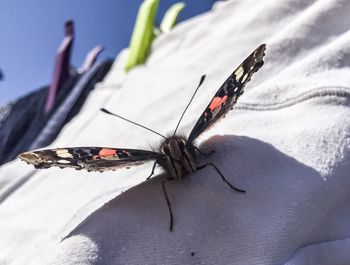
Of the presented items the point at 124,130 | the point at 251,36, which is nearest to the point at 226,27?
the point at 251,36

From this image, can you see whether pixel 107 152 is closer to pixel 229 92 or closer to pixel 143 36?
pixel 229 92

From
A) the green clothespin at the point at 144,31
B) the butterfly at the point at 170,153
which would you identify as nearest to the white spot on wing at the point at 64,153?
the butterfly at the point at 170,153

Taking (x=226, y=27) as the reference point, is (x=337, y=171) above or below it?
below

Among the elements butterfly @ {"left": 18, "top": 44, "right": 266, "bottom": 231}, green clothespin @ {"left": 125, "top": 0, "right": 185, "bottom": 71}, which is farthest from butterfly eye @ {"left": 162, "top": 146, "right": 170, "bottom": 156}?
green clothespin @ {"left": 125, "top": 0, "right": 185, "bottom": 71}

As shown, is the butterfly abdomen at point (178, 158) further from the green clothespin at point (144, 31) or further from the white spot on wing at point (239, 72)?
the green clothespin at point (144, 31)

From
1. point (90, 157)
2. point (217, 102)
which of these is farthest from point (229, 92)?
point (90, 157)

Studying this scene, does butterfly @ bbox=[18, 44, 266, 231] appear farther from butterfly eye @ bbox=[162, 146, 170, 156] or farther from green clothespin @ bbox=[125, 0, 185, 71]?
green clothespin @ bbox=[125, 0, 185, 71]

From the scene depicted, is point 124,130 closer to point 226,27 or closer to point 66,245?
point 226,27
